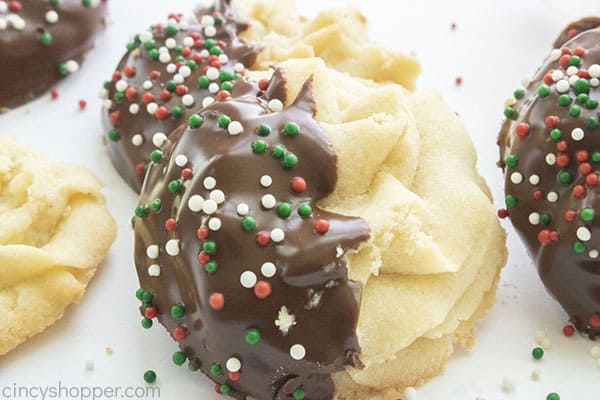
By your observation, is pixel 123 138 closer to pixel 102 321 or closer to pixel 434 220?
pixel 102 321

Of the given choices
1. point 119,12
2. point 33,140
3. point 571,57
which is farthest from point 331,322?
point 119,12

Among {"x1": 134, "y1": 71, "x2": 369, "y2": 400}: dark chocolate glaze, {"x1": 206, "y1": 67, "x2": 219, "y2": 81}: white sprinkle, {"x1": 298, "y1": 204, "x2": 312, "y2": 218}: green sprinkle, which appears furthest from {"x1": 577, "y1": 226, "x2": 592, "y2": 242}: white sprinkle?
{"x1": 206, "y1": 67, "x2": 219, "y2": 81}: white sprinkle

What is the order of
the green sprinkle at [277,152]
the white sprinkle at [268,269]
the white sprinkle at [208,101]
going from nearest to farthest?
the white sprinkle at [268,269] < the green sprinkle at [277,152] < the white sprinkle at [208,101]

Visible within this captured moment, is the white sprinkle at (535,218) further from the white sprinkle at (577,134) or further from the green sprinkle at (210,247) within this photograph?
the green sprinkle at (210,247)

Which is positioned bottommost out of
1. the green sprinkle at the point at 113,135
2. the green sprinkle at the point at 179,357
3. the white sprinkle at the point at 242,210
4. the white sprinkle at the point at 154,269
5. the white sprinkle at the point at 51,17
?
the green sprinkle at the point at 179,357

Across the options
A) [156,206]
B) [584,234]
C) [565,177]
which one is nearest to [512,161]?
[565,177]

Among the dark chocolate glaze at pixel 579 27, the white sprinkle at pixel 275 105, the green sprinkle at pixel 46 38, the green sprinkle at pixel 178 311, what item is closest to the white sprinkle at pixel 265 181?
the white sprinkle at pixel 275 105
